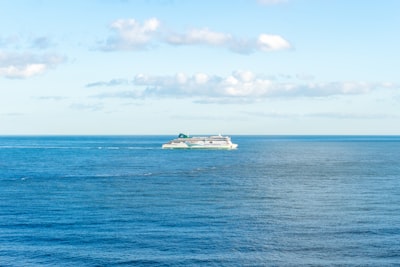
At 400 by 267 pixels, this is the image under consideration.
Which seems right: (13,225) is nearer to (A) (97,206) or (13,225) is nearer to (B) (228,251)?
(A) (97,206)

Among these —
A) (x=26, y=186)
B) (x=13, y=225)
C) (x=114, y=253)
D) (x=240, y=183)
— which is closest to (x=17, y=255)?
(x=114, y=253)

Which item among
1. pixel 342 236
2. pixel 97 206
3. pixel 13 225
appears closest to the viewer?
pixel 342 236

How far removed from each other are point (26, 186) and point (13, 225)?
4762cm

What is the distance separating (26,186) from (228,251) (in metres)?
75.7

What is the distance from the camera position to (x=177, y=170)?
575 ft

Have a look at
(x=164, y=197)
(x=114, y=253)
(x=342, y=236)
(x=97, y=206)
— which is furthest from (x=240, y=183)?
(x=114, y=253)

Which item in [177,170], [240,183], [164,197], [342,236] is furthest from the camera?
[177,170]

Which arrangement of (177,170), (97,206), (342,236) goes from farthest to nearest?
(177,170), (97,206), (342,236)

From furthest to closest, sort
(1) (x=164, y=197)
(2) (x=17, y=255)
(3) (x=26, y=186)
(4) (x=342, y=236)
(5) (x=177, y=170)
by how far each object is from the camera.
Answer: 1. (5) (x=177, y=170)
2. (3) (x=26, y=186)
3. (1) (x=164, y=197)
4. (4) (x=342, y=236)
5. (2) (x=17, y=255)

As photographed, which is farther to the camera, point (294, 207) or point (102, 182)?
point (102, 182)

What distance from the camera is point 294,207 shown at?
10006 cm

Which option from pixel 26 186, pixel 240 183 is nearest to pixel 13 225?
pixel 26 186

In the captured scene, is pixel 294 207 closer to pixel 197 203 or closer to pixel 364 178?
pixel 197 203

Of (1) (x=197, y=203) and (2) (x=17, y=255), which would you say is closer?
(2) (x=17, y=255)
